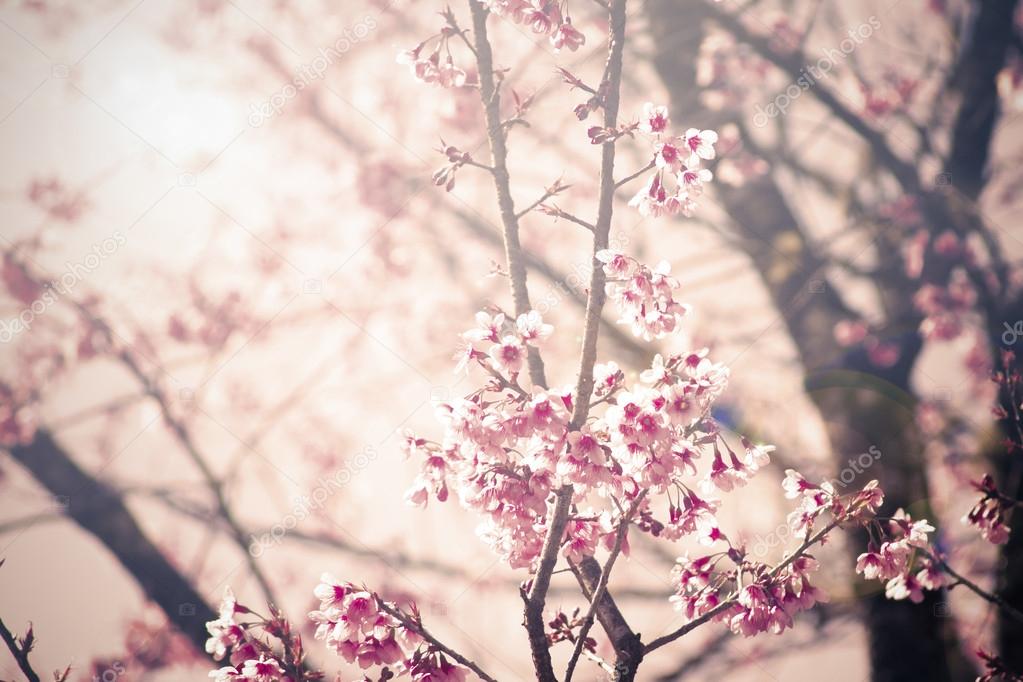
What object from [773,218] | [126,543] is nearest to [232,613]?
[126,543]

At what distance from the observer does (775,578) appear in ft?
6.70

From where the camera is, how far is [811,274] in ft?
15.1

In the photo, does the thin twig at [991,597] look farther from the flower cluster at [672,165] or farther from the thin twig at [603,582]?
the flower cluster at [672,165]

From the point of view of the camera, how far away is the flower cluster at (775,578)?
1952mm

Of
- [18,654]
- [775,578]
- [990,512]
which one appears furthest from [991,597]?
[18,654]

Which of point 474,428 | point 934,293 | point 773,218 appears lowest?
point 474,428

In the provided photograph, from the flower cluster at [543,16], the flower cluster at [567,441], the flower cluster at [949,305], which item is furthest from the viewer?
the flower cluster at [949,305]

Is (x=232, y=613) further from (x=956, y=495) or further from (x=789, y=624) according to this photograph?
(x=956, y=495)

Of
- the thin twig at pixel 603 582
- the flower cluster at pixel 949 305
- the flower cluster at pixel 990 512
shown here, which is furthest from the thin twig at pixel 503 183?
the flower cluster at pixel 949 305

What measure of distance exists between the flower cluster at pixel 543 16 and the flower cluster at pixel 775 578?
5.19ft

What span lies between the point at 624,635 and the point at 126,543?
339 centimetres

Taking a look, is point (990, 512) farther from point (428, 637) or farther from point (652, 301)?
point (428, 637)

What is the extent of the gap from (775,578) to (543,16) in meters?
2.07

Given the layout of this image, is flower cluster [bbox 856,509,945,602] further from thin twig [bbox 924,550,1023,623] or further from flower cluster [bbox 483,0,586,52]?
flower cluster [bbox 483,0,586,52]
